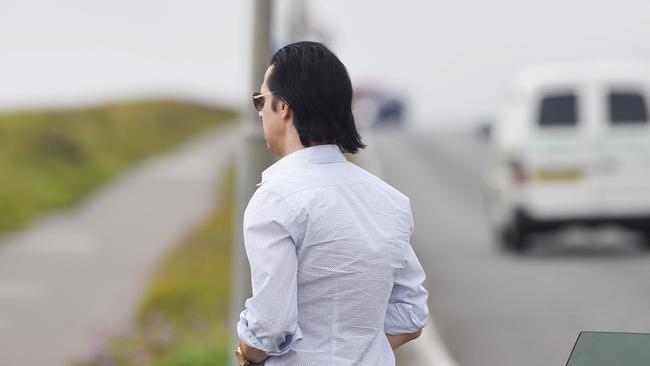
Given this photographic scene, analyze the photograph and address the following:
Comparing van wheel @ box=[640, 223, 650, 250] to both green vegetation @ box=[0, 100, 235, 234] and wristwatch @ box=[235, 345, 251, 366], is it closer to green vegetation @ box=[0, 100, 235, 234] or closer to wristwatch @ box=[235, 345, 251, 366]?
green vegetation @ box=[0, 100, 235, 234]

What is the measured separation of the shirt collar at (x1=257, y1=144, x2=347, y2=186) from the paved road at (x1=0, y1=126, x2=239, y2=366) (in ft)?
27.4

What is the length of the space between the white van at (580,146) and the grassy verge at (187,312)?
3577mm

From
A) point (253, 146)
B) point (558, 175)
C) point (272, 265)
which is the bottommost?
point (272, 265)

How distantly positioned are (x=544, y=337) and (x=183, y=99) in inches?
1530

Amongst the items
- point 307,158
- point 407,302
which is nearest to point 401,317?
point 407,302

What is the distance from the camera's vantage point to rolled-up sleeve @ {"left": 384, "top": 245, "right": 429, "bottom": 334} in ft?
10.8

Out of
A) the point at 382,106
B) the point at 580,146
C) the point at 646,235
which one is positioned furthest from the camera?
the point at 382,106

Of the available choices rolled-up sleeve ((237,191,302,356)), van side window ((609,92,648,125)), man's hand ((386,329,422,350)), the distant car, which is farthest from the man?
the distant car

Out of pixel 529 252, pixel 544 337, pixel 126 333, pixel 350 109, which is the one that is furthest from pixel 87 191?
pixel 350 109

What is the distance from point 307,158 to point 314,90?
0.15 metres

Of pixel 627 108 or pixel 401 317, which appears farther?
pixel 627 108

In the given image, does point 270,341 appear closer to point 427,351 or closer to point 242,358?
point 242,358

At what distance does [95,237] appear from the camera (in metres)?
20.4

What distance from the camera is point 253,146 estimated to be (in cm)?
736
